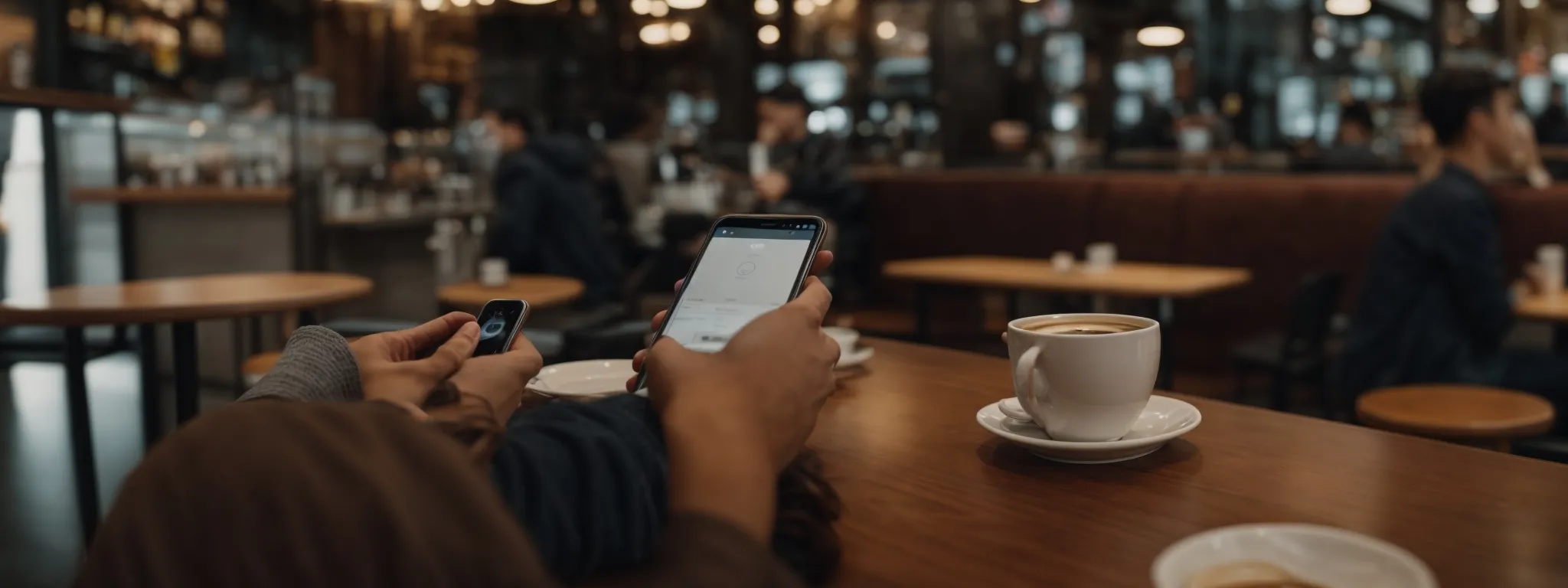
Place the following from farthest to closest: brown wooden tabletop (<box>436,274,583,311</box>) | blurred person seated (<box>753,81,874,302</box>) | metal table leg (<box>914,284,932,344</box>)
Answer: blurred person seated (<box>753,81,874,302</box>) → metal table leg (<box>914,284,932,344</box>) → brown wooden tabletop (<box>436,274,583,311</box>)

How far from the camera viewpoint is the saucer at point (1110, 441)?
3.23 feet

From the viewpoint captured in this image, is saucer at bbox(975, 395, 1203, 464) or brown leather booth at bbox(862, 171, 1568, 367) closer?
saucer at bbox(975, 395, 1203, 464)

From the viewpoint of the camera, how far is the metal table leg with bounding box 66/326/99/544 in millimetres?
3104

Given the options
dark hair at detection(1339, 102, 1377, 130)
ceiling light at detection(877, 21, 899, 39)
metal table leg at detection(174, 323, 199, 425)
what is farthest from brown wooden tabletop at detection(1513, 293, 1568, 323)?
ceiling light at detection(877, 21, 899, 39)

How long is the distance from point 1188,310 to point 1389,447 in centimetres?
473

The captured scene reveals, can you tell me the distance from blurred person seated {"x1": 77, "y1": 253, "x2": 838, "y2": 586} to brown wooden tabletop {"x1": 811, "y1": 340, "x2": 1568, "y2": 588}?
81 millimetres

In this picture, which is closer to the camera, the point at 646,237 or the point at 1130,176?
the point at 1130,176

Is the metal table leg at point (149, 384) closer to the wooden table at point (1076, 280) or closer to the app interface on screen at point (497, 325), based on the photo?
the wooden table at point (1076, 280)

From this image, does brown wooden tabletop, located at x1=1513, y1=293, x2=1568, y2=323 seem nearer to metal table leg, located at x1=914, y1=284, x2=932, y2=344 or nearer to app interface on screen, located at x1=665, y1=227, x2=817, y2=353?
metal table leg, located at x1=914, y1=284, x2=932, y2=344

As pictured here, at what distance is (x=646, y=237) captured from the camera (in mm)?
7160

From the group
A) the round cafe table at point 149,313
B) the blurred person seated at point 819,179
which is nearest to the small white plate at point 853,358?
the round cafe table at point 149,313

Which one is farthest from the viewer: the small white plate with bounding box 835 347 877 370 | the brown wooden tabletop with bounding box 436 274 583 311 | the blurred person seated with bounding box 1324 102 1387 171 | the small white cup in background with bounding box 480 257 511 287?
the blurred person seated with bounding box 1324 102 1387 171

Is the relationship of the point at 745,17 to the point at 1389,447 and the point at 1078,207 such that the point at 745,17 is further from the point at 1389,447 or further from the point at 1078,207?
the point at 1389,447

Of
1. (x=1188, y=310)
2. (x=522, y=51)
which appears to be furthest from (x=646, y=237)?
(x=522, y=51)
